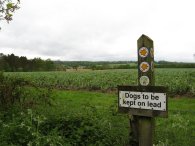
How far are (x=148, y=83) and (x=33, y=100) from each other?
4.98 metres

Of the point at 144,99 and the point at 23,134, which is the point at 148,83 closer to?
the point at 144,99

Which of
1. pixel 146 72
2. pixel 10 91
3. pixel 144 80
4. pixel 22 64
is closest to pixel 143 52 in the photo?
pixel 146 72

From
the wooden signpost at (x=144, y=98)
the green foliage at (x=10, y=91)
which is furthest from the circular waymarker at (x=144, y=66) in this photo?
the green foliage at (x=10, y=91)

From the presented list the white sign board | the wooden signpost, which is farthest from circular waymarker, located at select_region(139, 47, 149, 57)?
the white sign board

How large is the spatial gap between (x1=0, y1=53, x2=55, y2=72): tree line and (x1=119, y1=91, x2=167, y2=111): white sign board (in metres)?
75.4

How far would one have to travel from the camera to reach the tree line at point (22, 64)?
3211 inches

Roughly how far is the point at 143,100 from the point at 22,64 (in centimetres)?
7949

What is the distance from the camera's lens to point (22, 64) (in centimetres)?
8338

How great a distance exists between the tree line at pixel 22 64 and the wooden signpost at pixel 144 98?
248ft

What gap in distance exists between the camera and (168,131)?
904 centimetres

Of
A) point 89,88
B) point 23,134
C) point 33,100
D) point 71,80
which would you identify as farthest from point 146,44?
point 71,80

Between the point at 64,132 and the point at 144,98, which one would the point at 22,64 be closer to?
the point at 64,132

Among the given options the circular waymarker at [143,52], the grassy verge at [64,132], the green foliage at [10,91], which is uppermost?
the circular waymarker at [143,52]

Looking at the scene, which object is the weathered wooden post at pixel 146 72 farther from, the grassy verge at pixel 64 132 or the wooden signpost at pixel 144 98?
the grassy verge at pixel 64 132
